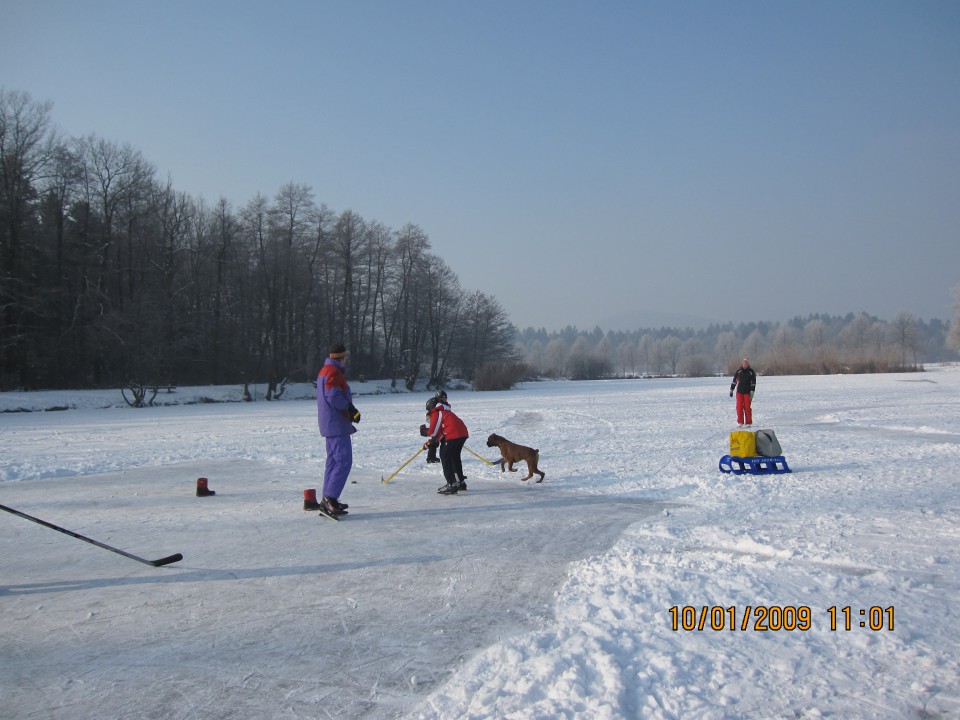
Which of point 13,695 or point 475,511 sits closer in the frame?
point 13,695

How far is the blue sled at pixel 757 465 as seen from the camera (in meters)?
9.80

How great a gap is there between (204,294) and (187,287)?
17.1 feet

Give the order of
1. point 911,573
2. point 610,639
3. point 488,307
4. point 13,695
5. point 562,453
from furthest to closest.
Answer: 1. point 488,307
2. point 562,453
3. point 911,573
4. point 610,639
5. point 13,695

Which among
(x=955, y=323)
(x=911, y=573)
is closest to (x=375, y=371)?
(x=911, y=573)

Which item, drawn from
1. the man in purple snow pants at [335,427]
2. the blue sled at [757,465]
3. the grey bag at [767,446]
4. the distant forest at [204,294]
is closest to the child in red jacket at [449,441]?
the man in purple snow pants at [335,427]

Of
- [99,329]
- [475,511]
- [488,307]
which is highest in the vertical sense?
[488,307]

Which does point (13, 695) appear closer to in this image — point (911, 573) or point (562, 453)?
point (911, 573)

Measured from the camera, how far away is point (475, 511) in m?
7.84

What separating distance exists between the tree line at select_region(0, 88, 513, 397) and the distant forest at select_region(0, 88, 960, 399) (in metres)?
0.10

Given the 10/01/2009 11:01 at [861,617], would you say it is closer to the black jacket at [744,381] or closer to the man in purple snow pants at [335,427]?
the man in purple snow pants at [335,427]

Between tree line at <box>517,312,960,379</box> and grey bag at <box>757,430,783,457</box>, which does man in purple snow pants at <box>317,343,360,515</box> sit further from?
tree line at <box>517,312,960,379</box>

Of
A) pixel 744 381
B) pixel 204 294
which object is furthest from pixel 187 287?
pixel 744 381

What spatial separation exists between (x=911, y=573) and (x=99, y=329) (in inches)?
1540

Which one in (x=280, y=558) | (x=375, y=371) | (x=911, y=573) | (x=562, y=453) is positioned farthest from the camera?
(x=375, y=371)
